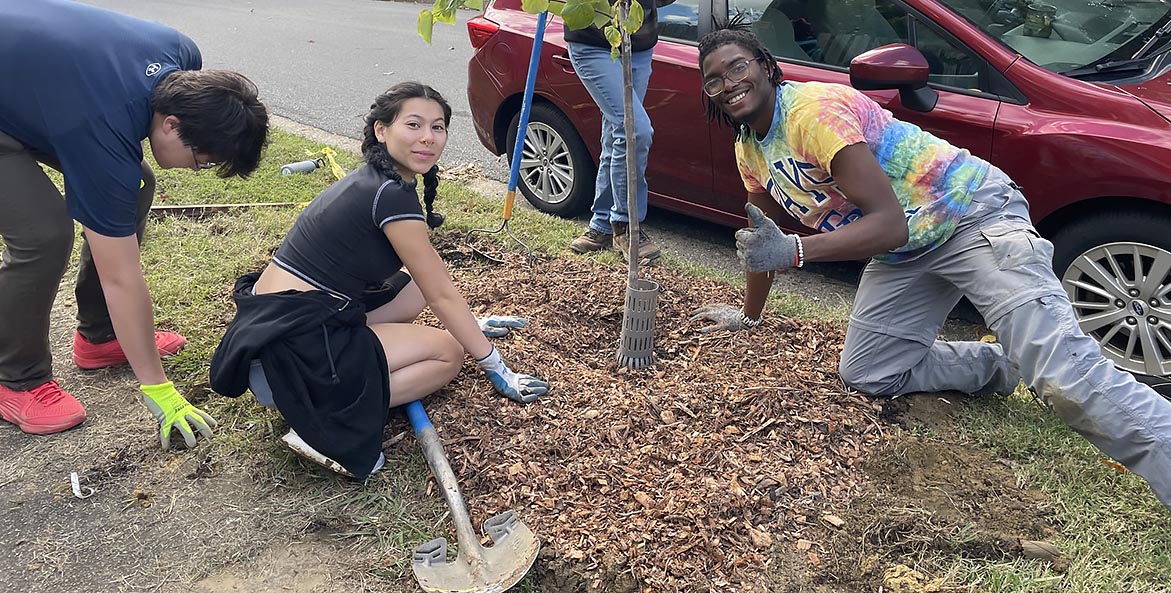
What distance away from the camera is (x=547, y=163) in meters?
5.39

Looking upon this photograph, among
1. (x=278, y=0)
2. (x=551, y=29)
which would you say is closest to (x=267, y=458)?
(x=551, y=29)

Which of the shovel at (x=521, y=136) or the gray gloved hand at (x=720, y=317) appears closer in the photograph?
the gray gloved hand at (x=720, y=317)

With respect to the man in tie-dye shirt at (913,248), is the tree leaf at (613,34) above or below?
above

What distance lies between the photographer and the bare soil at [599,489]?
2520 mm

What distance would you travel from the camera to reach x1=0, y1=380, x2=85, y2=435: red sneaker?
3174 mm

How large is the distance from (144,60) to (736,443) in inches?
90.5

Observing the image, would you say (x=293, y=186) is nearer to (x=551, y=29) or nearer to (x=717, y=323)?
(x=551, y=29)

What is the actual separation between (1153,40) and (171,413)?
4242 mm

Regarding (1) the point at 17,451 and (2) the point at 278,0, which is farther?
(2) the point at 278,0

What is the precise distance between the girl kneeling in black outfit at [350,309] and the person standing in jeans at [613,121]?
1570mm

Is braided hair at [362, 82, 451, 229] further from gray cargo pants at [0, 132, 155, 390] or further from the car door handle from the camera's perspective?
the car door handle

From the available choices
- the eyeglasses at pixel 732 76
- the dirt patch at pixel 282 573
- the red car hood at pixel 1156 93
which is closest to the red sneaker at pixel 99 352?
the dirt patch at pixel 282 573

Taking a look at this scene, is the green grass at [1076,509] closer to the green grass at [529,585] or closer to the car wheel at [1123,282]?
the green grass at [529,585]

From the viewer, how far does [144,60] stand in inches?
111
